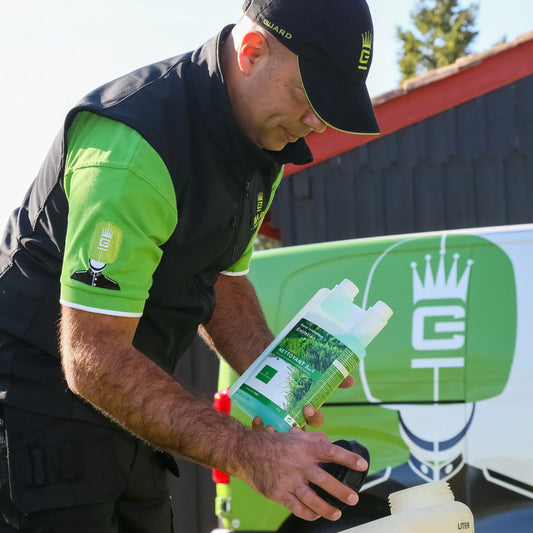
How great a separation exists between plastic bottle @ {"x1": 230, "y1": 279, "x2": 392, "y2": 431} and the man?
50 millimetres

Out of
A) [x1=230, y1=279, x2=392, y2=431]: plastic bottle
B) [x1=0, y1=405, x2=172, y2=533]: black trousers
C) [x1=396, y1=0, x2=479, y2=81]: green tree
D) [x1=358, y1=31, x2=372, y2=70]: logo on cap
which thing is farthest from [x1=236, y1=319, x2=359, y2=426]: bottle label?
[x1=396, y1=0, x2=479, y2=81]: green tree

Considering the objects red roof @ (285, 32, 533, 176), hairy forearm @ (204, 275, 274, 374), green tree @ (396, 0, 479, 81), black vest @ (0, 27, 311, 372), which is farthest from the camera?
green tree @ (396, 0, 479, 81)

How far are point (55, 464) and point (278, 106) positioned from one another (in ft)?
3.17

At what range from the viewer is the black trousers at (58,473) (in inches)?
77.7

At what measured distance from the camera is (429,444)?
3.24 metres

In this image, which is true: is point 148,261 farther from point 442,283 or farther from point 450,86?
point 450,86

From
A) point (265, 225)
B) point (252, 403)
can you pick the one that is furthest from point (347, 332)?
point (265, 225)

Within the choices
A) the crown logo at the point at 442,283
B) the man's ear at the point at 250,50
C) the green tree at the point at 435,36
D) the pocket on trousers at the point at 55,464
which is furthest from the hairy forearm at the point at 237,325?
the green tree at the point at 435,36

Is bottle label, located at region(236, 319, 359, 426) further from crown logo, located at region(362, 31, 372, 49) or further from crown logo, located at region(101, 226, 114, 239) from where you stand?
crown logo, located at region(362, 31, 372, 49)

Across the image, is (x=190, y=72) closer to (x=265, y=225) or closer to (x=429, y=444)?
(x=429, y=444)

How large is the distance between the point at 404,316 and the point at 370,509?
2.44 feet

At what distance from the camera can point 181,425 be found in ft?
5.90

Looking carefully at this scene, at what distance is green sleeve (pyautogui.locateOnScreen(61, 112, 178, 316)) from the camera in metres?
1.75

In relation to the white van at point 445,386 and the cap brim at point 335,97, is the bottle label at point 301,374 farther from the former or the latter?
the white van at point 445,386
